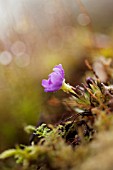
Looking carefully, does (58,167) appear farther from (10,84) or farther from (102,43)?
(102,43)

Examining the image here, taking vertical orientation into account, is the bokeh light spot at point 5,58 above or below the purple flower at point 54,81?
above

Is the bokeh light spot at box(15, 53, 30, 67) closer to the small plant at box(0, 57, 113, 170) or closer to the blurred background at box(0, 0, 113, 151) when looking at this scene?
the blurred background at box(0, 0, 113, 151)

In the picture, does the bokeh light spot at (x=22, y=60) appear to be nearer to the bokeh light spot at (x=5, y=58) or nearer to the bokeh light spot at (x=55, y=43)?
the bokeh light spot at (x=5, y=58)

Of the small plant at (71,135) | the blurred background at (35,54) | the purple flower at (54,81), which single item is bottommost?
the small plant at (71,135)

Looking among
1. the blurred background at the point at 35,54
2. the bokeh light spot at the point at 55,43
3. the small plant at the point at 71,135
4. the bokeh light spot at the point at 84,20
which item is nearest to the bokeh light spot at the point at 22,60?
the blurred background at the point at 35,54

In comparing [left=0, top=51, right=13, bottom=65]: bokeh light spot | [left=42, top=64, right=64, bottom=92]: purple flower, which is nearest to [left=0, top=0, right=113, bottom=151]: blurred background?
[left=0, top=51, right=13, bottom=65]: bokeh light spot

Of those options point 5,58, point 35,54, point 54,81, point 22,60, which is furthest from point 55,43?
point 54,81

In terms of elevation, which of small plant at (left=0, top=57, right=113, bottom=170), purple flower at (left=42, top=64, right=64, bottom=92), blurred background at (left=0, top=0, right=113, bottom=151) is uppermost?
blurred background at (left=0, top=0, right=113, bottom=151)

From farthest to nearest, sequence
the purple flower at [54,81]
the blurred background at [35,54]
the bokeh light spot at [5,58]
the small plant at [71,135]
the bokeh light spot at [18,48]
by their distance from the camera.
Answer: the bokeh light spot at [18,48]
the bokeh light spot at [5,58]
the blurred background at [35,54]
the purple flower at [54,81]
the small plant at [71,135]

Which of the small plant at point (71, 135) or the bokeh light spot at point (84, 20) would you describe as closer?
the small plant at point (71, 135)

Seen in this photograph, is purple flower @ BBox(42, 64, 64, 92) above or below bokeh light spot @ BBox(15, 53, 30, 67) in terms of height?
below
